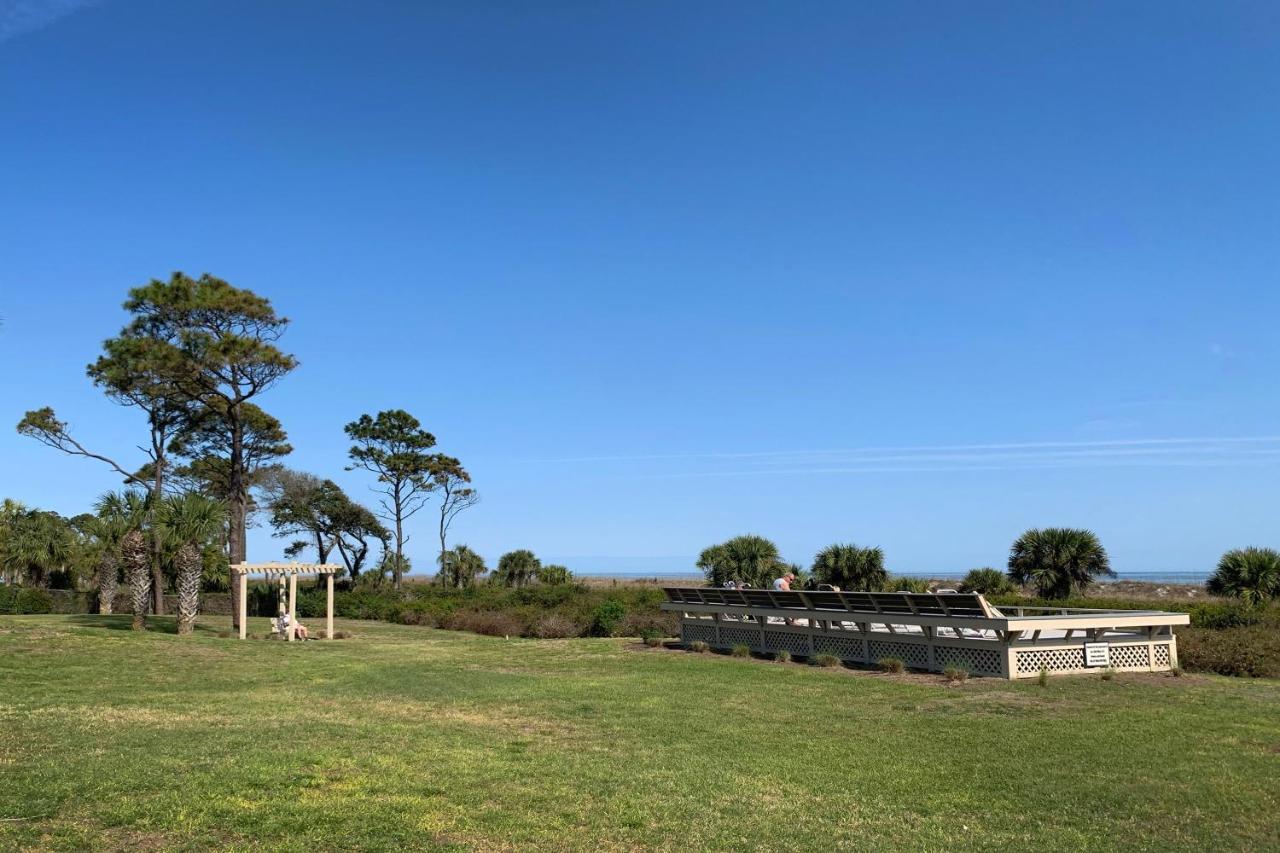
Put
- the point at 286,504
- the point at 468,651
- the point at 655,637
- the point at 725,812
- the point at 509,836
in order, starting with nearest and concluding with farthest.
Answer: the point at 509,836
the point at 725,812
the point at 468,651
the point at 655,637
the point at 286,504

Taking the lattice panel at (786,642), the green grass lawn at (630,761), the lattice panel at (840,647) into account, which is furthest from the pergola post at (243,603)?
the lattice panel at (840,647)

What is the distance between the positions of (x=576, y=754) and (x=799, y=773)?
1.98m

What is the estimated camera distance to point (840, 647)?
1678cm

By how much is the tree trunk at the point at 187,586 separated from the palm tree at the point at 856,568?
738 inches

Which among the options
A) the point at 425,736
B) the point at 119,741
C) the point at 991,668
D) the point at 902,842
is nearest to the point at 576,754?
the point at 425,736

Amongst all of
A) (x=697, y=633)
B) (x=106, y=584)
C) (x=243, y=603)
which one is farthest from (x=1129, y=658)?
(x=106, y=584)

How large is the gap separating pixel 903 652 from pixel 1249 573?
17334mm

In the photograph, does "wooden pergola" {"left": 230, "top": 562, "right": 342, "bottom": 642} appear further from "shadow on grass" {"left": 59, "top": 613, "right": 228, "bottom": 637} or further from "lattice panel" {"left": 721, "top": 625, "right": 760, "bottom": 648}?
"lattice panel" {"left": 721, "top": 625, "right": 760, "bottom": 648}

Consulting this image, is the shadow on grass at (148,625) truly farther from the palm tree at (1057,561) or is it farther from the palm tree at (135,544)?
the palm tree at (1057,561)

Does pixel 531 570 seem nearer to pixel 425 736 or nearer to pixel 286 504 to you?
pixel 286 504

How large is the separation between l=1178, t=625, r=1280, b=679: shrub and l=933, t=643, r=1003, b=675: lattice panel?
13.2 feet

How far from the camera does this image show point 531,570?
53.1 m

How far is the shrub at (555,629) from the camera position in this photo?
2484cm

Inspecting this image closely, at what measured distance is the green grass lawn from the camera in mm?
5613
